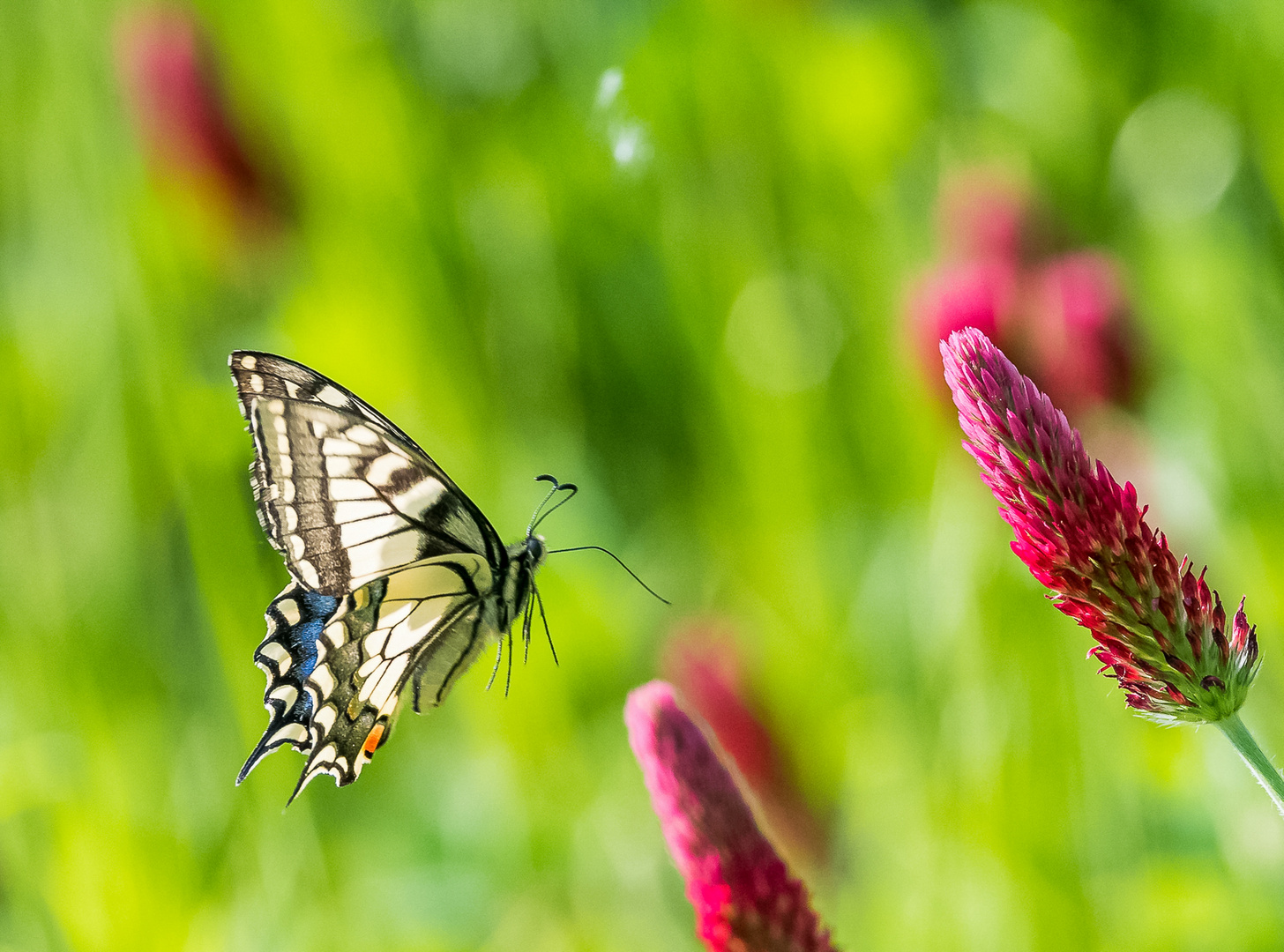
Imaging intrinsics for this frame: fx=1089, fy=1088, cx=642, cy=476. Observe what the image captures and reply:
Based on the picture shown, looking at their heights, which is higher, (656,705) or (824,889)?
(656,705)

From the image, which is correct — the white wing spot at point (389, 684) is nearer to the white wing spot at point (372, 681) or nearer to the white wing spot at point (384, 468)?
the white wing spot at point (372, 681)

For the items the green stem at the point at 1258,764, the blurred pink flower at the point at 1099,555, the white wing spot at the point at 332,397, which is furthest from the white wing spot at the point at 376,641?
the green stem at the point at 1258,764

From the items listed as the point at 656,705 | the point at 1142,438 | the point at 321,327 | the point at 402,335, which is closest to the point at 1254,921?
the point at 1142,438

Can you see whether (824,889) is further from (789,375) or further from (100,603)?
(100,603)

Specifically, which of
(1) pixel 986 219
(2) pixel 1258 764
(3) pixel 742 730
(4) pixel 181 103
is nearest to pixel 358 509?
(3) pixel 742 730

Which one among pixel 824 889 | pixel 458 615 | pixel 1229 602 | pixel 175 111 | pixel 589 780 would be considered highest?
pixel 175 111

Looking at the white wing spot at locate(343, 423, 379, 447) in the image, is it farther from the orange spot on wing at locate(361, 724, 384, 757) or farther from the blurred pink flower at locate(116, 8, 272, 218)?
the blurred pink flower at locate(116, 8, 272, 218)

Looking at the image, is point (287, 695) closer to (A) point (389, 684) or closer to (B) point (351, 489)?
(A) point (389, 684)
